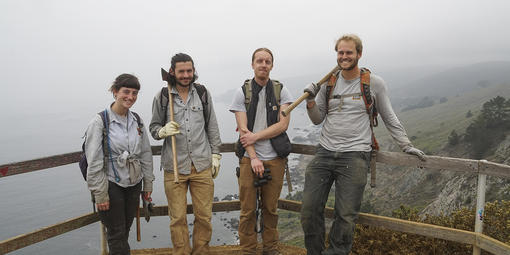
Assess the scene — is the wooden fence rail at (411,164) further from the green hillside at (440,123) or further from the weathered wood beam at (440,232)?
the green hillside at (440,123)

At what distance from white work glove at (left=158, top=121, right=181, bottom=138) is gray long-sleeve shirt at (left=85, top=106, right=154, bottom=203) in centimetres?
20

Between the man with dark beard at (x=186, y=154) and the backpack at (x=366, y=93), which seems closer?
the backpack at (x=366, y=93)

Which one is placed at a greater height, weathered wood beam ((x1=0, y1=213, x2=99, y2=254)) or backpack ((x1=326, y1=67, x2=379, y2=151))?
backpack ((x1=326, y1=67, x2=379, y2=151))

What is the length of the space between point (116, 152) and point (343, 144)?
254 centimetres

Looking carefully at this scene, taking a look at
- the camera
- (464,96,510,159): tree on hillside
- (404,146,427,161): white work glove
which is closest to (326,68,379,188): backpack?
(404,146,427,161): white work glove

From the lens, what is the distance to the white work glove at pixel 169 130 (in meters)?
3.81

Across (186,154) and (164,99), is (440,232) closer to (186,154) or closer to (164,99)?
(186,154)

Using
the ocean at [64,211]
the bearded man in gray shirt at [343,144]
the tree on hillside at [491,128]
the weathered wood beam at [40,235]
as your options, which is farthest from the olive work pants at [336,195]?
the tree on hillside at [491,128]

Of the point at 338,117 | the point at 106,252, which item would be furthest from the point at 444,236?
the point at 106,252

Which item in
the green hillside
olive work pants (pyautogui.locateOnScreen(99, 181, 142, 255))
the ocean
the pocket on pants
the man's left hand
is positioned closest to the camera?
olive work pants (pyautogui.locateOnScreen(99, 181, 142, 255))

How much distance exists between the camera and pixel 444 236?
12.0 feet

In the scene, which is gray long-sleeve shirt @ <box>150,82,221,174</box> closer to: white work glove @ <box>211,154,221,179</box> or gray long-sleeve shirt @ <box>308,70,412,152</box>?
white work glove @ <box>211,154,221,179</box>

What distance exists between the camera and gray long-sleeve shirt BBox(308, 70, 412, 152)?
379 cm

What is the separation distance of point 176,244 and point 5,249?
1717 millimetres
